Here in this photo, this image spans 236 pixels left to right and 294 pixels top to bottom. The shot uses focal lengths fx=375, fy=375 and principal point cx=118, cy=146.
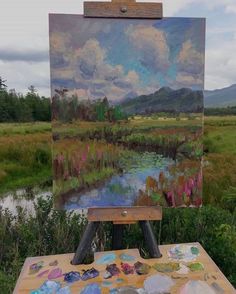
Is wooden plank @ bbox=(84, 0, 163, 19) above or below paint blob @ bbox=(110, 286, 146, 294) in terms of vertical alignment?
above

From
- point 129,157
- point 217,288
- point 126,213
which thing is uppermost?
point 129,157

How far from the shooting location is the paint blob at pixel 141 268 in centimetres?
245

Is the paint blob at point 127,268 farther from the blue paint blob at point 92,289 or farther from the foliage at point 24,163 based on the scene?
the foliage at point 24,163

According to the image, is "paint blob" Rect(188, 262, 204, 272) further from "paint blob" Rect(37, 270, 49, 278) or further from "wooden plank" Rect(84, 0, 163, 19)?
"wooden plank" Rect(84, 0, 163, 19)

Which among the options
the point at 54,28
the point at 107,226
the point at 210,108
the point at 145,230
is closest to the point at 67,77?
the point at 54,28

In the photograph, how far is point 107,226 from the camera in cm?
406

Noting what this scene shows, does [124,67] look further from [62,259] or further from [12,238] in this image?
[12,238]

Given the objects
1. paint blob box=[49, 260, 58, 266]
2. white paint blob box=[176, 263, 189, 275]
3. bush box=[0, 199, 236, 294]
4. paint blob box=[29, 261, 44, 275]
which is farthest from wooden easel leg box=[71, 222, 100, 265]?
bush box=[0, 199, 236, 294]

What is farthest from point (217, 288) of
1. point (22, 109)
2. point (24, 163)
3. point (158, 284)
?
point (22, 109)

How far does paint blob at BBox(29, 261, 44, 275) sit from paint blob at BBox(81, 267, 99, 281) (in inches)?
12.6

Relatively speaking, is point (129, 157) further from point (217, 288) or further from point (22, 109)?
point (22, 109)

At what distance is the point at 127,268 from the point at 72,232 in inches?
65.6

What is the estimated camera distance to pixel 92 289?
A: 7.52 feet

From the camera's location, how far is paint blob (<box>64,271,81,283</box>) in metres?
2.38
